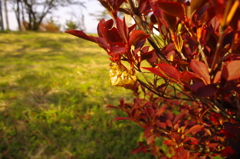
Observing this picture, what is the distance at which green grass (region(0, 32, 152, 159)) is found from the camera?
6.01ft

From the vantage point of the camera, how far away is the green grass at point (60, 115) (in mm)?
1832

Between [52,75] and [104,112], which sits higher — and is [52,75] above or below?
above

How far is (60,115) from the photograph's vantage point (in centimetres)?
225

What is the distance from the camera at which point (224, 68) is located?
16.3 inches

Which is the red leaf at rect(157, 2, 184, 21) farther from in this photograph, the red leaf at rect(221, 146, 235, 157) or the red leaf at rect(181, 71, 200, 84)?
the red leaf at rect(221, 146, 235, 157)

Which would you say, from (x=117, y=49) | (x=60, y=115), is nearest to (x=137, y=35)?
(x=117, y=49)

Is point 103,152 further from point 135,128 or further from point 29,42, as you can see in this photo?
point 29,42

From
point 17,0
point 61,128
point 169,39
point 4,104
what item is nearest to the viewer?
point 169,39

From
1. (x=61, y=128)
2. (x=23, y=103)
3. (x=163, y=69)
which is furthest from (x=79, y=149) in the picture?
(x=163, y=69)

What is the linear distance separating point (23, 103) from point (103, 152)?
48.6 inches

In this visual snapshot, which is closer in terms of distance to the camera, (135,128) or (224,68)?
(224,68)

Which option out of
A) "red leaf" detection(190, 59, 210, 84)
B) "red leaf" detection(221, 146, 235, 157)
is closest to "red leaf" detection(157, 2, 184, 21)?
"red leaf" detection(190, 59, 210, 84)

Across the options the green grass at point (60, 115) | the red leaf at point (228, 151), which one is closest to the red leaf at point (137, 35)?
the red leaf at point (228, 151)

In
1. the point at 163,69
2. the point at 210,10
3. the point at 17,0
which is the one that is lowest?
the point at 163,69
